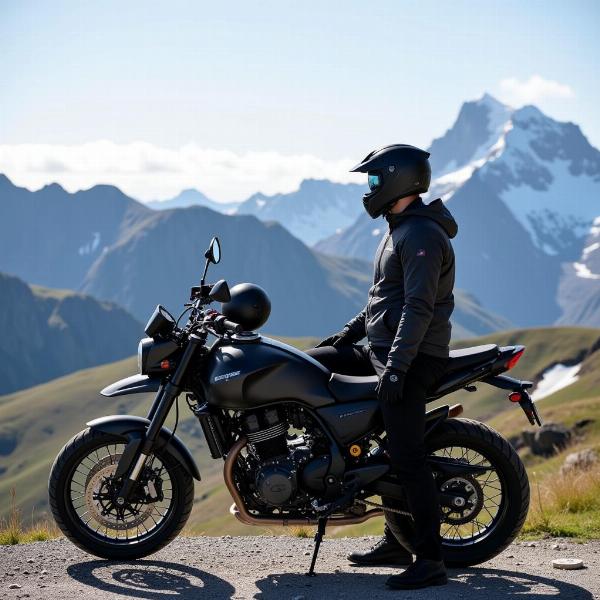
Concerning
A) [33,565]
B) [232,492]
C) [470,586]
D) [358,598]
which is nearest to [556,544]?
[470,586]

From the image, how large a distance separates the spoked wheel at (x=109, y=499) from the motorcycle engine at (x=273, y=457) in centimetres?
87

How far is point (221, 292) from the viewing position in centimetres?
728

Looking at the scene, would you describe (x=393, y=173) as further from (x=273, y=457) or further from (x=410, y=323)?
(x=273, y=457)

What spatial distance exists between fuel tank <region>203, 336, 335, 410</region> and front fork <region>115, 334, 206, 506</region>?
0.29 meters

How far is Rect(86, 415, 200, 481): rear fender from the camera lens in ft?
26.0

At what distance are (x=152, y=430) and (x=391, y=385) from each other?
223 cm

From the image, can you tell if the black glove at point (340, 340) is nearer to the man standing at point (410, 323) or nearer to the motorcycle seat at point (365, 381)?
the man standing at point (410, 323)

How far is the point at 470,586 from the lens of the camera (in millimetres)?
7168

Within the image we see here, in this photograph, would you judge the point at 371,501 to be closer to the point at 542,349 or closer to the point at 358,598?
the point at 358,598

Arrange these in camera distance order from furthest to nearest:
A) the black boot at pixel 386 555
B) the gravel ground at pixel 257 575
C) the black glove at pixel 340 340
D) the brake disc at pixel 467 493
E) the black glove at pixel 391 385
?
the black glove at pixel 340 340
the black boot at pixel 386 555
the brake disc at pixel 467 493
the gravel ground at pixel 257 575
the black glove at pixel 391 385

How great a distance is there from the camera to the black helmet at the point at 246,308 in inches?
302

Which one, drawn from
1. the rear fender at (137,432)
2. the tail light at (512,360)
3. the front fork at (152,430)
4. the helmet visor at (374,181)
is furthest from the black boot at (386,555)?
the helmet visor at (374,181)

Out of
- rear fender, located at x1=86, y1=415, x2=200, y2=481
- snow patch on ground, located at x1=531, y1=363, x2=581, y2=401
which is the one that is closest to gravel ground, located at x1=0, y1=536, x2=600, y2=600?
rear fender, located at x1=86, y1=415, x2=200, y2=481

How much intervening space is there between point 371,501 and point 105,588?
7.48ft
